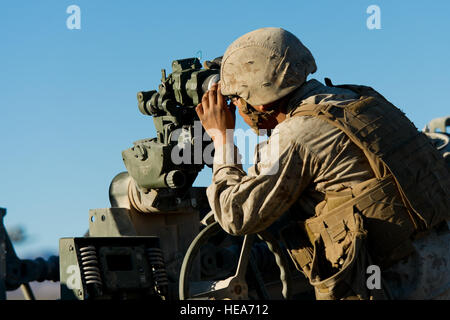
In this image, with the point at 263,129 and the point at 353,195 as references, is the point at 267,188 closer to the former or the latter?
the point at 353,195

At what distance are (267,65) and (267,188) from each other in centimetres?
66

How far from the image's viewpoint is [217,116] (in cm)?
430

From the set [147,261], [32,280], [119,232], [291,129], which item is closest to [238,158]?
[291,129]

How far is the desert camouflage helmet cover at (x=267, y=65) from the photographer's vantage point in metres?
4.00

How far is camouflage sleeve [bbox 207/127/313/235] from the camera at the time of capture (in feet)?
12.4

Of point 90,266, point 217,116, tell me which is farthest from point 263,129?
point 90,266

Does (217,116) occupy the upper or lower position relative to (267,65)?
lower

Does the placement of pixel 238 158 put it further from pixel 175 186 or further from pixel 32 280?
pixel 32 280

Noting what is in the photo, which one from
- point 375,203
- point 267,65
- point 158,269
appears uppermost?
point 267,65

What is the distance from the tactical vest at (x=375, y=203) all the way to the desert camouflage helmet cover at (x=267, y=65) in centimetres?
20

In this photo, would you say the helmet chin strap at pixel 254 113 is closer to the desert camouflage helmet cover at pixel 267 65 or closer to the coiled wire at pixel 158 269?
the desert camouflage helmet cover at pixel 267 65

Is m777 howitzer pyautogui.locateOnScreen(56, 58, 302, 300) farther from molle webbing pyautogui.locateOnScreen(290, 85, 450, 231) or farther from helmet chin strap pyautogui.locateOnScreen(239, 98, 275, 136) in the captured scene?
molle webbing pyautogui.locateOnScreen(290, 85, 450, 231)

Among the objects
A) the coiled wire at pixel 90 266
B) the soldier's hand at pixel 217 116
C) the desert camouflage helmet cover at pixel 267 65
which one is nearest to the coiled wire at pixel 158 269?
the coiled wire at pixel 90 266

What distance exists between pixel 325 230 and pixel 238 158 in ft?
2.09
